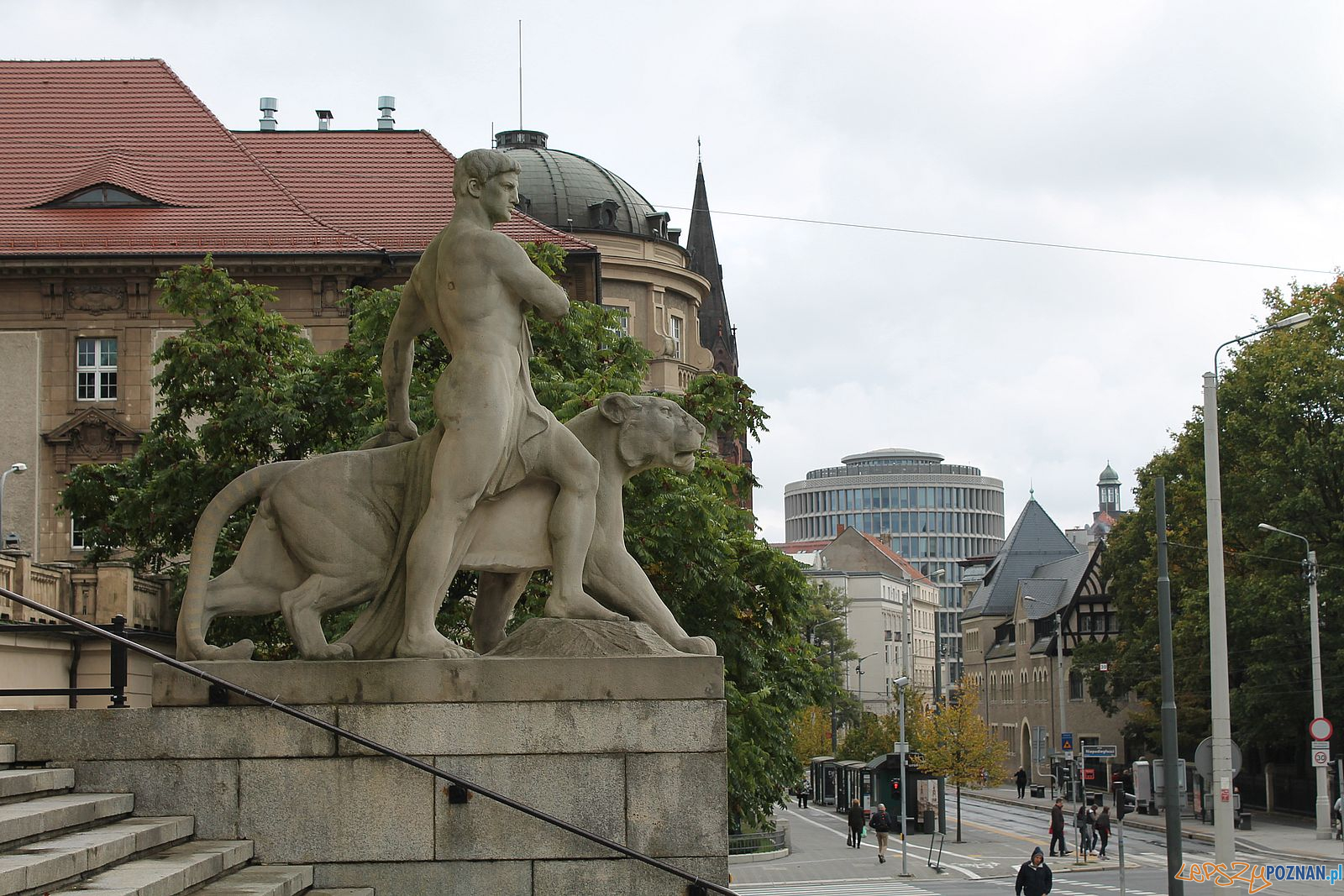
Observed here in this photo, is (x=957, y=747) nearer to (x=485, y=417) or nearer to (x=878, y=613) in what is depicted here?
(x=485, y=417)

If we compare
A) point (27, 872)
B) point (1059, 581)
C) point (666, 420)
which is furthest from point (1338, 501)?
point (1059, 581)

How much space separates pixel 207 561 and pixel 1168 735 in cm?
1801

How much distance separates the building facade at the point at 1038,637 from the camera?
9194cm

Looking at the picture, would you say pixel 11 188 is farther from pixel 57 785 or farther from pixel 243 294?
pixel 57 785

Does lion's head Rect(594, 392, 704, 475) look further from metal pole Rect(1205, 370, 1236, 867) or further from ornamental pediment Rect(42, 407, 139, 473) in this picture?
ornamental pediment Rect(42, 407, 139, 473)

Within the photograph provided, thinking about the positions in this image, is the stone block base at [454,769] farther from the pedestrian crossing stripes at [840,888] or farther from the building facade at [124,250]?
the building facade at [124,250]

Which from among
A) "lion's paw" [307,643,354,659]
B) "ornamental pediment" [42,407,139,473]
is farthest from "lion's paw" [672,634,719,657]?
"ornamental pediment" [42,407,139,473]

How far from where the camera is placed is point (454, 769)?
324 inches

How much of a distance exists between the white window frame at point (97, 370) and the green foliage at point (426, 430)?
58.5ft

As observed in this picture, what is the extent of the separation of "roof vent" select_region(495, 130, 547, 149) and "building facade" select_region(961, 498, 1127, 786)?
30.0m

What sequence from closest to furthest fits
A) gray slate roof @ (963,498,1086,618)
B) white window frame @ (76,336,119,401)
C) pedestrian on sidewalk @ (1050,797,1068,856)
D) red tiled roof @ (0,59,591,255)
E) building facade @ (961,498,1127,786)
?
red tiled roof @ (0,59,591,255)
white window frame @ (76,336,119,401)
pedestrian on sidewalk @ (1050,797,1068,856)
building facade @ (961,498,1127,786)
gray slate roof @ (963,498,1086,618)

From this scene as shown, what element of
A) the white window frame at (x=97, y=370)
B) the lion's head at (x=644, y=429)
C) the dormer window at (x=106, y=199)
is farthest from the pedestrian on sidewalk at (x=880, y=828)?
the lion's head at (x=644, y=429)

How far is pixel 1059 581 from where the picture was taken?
344 feet

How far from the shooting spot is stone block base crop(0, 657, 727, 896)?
26.9 ft
